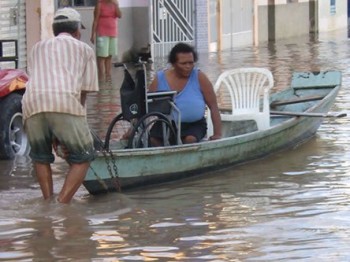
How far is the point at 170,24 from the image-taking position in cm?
2747

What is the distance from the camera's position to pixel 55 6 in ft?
71.7

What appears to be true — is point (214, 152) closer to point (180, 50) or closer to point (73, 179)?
point (180, 50)

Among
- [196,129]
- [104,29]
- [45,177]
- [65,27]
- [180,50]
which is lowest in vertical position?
[45,177]

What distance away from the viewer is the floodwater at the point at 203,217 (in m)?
7.38

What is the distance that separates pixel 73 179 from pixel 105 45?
12.2m

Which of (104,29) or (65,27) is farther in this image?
(104,29)

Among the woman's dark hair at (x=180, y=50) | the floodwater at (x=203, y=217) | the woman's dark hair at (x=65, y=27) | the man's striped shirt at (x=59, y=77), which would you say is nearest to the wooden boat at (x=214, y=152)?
the floodwater at (x=203, y=217)

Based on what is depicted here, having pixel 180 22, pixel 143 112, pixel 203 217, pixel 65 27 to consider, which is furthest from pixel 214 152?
pixel 180 22

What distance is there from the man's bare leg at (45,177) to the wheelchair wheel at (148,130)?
3.54ft

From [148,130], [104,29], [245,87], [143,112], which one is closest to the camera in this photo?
[143,112]

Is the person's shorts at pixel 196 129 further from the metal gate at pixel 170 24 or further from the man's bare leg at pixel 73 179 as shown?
the metal gate at pixel 170 24

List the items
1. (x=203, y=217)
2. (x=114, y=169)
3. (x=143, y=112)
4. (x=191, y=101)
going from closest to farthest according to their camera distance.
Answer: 1. (x=203, y=217)
2. (x=114, y=169)
3. (x=143, y=112)
4. (x=191, y=101)

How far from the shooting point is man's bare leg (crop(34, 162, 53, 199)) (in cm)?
884

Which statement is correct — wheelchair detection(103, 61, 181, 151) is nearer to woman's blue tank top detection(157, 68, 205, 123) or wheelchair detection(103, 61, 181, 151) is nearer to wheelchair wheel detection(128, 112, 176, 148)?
wheelchair wheel detection(128, 112, 176, 148)
